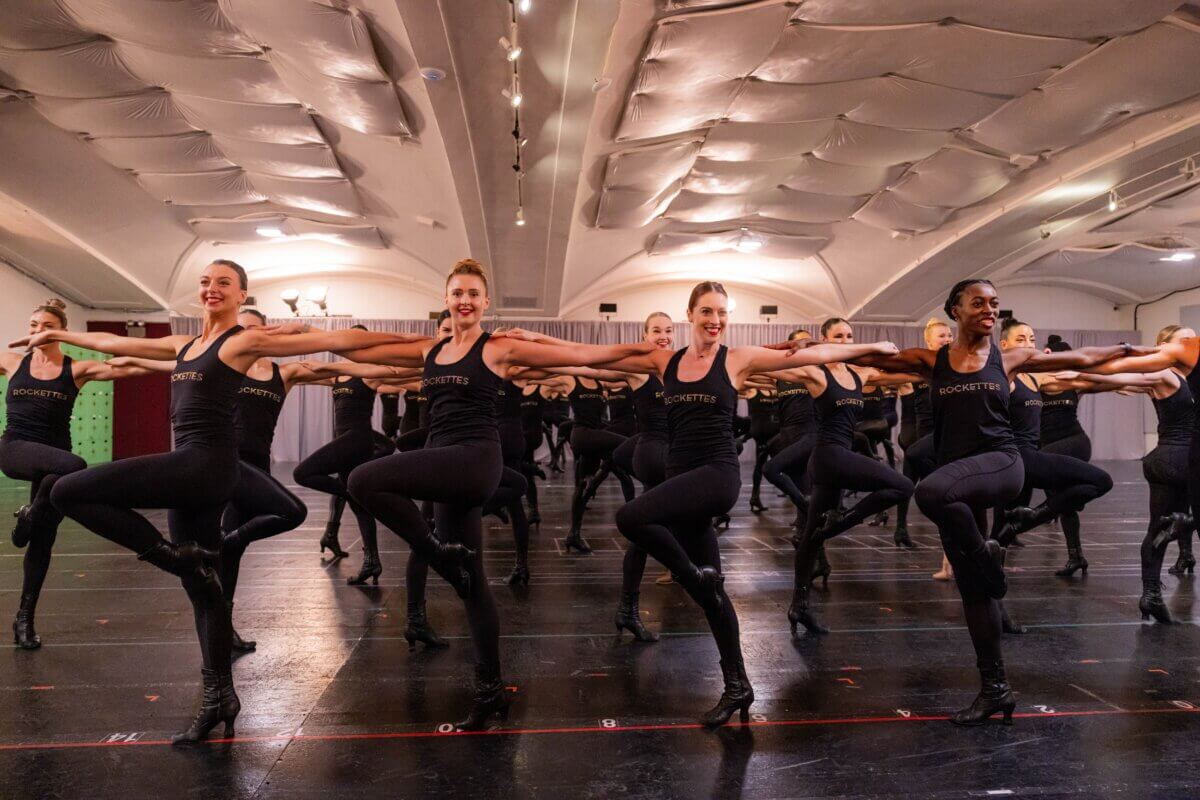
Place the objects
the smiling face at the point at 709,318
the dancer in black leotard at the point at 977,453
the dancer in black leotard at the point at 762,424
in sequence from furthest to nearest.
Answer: the dancer in black leotard at the point at 762,424
the smiling face at the point at 709,318
the dancer in black leotard at the point at 977,453

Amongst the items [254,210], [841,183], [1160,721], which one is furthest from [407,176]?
[1160,721]

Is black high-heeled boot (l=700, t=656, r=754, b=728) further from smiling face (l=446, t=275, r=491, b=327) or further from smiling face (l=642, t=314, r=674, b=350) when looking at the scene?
smiling face (l=642, t=314, r=674, b=350)

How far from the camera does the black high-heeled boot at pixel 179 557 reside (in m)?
2.31

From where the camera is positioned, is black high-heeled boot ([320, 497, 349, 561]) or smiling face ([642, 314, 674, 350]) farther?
black high-heeled boot ([320, 497, 349, 561])

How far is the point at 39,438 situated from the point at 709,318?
10.9ft

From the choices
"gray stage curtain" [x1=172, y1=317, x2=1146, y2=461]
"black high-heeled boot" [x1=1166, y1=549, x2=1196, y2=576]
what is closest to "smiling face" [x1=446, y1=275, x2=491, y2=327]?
"black high-heeled boot" [x1=1166, y1=549, x2=1196, y2=576]

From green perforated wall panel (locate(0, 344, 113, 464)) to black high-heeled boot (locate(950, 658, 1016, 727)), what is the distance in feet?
52.1

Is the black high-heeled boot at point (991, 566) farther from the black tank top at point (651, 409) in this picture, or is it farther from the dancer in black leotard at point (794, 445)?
the dancer in black leotard at point (794, 445)

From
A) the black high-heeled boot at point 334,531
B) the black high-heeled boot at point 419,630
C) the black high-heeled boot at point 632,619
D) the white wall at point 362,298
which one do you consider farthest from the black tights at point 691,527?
the white wall at point 362,298

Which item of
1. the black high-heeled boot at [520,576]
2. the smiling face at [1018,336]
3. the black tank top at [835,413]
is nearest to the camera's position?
the black tank top at [835,413]

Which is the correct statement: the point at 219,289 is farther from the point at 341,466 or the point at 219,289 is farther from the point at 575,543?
the point at 575,543

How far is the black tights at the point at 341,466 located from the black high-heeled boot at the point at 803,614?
2.46 m

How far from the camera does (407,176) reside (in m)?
10.1

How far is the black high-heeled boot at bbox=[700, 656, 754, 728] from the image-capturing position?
8.07ft
